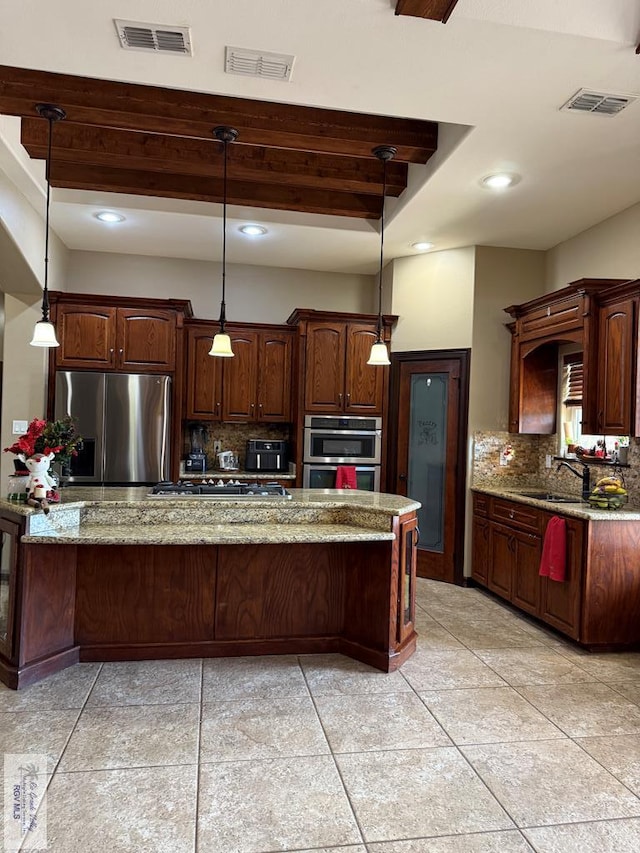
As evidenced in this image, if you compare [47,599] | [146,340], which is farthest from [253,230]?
[47,599]

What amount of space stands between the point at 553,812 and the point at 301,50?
3.25 metres

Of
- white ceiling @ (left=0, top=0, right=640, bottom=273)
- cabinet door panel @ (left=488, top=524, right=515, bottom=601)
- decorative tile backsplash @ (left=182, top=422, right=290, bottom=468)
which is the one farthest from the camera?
decorative tile backsplash @ (left=182, top=422, right=290, bottom=468)

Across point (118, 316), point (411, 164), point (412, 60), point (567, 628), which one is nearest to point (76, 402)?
point (118, 316)

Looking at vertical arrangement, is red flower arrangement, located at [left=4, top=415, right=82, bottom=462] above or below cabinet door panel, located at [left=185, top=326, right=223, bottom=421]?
below

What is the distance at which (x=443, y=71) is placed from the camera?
2.63m

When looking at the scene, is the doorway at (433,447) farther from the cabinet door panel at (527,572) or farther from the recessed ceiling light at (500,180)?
the recessed ceiling light at (500,180)

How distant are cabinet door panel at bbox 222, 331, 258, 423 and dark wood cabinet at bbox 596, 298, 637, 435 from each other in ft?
9.82

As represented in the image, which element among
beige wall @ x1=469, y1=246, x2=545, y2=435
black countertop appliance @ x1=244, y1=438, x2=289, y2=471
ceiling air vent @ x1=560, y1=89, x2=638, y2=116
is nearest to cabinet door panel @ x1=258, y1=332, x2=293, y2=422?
black countertop appliance @ x1=244, y1=438, x2=289, y2=471

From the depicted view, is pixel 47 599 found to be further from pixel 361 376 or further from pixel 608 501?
pixel 608 501

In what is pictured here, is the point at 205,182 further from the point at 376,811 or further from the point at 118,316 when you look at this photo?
the point at 376,811

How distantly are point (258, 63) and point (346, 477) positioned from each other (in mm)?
3434

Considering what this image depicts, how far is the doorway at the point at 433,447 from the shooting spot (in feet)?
16.8

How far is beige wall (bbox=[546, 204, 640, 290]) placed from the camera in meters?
4.06

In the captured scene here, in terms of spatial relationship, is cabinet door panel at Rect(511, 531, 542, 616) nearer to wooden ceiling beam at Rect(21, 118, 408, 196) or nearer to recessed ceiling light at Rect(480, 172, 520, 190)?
recessed ceiling light at Rect(480, 172, 520, 190)
